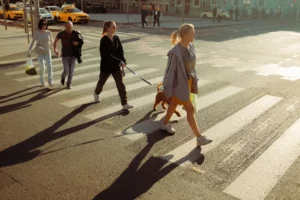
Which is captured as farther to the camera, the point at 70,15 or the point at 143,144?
the point at 70,15

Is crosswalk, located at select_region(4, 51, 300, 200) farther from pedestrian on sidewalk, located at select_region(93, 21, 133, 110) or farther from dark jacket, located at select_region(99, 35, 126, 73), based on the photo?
dark jacket, located at select_region(99, 35, 126, 73)

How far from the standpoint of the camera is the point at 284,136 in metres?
5.93

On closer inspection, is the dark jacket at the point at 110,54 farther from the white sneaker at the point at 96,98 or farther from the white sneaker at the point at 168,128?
the white sneaker at the point at 168,128

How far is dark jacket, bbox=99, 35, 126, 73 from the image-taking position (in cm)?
674

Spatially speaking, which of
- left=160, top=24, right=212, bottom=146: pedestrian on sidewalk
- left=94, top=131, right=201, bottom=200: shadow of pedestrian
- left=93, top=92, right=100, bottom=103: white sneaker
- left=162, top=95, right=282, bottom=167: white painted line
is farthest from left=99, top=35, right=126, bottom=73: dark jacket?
left=162, top=95, right=282, bottom=167: white painted line

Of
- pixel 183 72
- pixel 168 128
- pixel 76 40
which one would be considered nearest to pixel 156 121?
pixel 168 128

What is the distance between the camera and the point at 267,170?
468cm

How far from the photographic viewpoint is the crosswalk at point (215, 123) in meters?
4.46

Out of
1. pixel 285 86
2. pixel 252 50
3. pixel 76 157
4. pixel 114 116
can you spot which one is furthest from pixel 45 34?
pixel 252 50

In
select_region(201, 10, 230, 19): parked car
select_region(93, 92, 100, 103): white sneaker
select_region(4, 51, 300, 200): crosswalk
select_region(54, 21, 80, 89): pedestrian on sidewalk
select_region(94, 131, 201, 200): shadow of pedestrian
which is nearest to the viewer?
select_region(94, 131, 201, 200): shadow of pedestrian

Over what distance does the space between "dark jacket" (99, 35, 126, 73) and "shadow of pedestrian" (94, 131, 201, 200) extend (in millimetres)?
2433

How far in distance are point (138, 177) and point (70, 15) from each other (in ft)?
93.3

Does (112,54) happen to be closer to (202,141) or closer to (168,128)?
(168,128)

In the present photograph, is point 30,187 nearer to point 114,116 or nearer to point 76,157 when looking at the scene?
point 76,157
